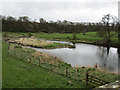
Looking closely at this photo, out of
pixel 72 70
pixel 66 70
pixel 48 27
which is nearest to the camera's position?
pixel 66 70

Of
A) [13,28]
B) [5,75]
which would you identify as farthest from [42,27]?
[5,75]

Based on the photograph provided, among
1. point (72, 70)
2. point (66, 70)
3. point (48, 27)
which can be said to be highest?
point (48, 27)

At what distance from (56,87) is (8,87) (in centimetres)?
478

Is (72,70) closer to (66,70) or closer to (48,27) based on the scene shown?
(66,70)

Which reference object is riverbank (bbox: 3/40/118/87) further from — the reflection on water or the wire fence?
→ the reflection on water

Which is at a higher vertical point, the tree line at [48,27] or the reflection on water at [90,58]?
the tree line at [48,27]

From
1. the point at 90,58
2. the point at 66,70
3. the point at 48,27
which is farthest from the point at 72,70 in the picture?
the point at 48,27

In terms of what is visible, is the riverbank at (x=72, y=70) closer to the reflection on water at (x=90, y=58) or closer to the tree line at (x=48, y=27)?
the reflection on water at (x=90, y=58)

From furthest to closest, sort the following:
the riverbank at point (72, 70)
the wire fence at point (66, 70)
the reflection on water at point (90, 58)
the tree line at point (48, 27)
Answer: the tree line at point (48, 27), the reflection on water at point (90, 58), the riverbank at point (72, 70), the wire fence at point (66, 70)

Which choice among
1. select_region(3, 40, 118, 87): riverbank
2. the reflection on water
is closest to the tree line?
the reflection on water

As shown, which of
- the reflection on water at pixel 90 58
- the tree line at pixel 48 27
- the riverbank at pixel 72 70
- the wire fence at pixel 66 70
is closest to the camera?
the wire fence at pixel 66 70

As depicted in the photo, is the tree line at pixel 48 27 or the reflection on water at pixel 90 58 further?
the tree line at pixel 48 27

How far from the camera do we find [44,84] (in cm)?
1159

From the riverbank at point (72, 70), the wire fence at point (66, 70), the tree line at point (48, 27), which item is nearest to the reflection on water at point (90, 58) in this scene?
the riverbank at point (72, 70)
